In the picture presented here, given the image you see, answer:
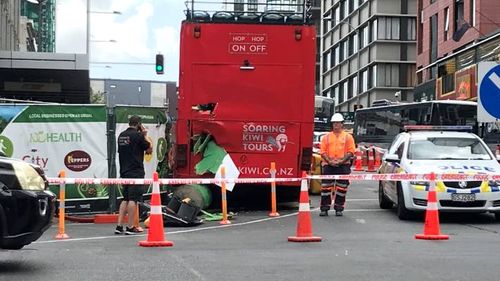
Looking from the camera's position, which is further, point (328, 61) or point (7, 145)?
point (328, 61)

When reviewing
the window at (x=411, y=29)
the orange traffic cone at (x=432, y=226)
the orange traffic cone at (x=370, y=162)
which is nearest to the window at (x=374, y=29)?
the window at (x=411, y=29)

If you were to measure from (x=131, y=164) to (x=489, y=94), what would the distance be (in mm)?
5538

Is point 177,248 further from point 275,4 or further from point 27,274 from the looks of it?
point 275,4

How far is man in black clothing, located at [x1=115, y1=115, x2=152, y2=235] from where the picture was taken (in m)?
10.9

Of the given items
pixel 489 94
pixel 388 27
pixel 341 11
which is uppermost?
pixel 341 11

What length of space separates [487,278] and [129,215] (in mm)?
5732

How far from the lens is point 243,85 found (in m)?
14.1

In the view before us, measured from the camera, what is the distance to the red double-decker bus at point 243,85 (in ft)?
45.9

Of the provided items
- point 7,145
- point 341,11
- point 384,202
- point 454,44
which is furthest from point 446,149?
point 341,11

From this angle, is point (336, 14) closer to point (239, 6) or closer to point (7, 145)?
point (239, 6)

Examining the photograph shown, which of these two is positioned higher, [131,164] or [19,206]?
[131,164]

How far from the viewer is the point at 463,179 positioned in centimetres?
1181

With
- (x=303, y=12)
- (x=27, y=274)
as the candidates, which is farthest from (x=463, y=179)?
(x=27, y=274)

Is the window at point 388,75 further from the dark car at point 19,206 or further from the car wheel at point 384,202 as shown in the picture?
the dark car at point 19,206
